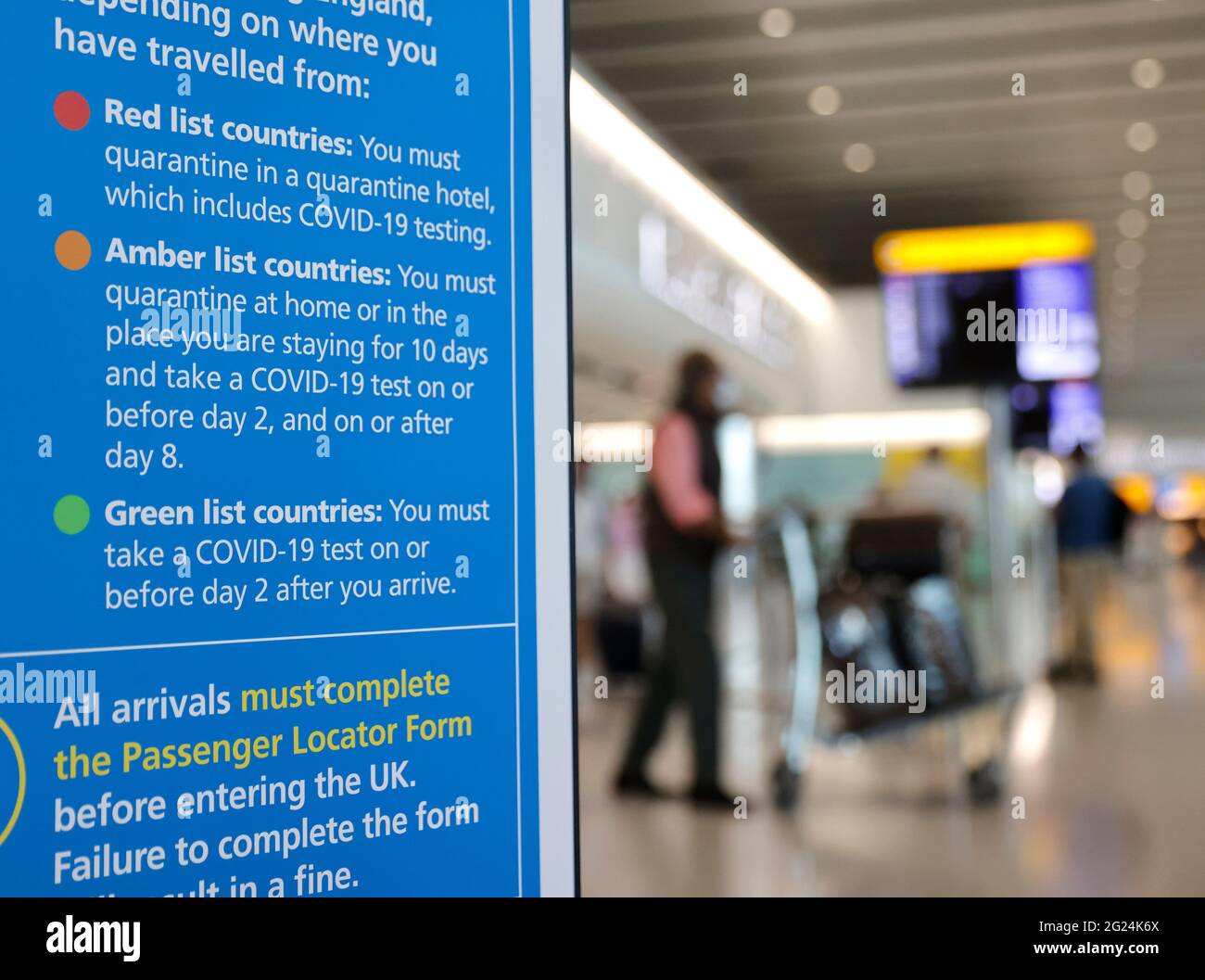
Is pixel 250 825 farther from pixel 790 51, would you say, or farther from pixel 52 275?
pixel 790 51

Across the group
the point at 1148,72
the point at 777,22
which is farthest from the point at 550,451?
the point at 1148,72

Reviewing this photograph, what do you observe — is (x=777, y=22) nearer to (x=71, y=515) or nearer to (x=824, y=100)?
(x=824, y=100)

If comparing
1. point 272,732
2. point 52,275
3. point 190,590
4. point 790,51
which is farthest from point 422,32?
point 790,51

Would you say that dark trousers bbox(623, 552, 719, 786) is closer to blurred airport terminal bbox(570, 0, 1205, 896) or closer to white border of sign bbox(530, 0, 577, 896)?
blurred airport terminal bbox(570, 0, 1205, 896)

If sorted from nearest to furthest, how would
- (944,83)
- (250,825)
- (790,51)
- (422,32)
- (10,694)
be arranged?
(10,694)
(250,825)
(422,32)
(790,51)
(944,83)

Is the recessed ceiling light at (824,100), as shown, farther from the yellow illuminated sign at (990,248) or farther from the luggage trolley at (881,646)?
the luggage trolley at (881,646)

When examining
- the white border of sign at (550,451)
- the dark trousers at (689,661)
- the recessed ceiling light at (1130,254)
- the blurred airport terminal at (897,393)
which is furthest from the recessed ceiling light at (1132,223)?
the white border of sign at (550,451)

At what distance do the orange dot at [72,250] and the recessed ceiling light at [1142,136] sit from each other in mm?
7259

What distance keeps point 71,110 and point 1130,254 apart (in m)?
10.9

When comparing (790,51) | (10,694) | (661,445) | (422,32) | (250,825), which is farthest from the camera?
(790,51)

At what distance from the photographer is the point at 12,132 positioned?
1031mm

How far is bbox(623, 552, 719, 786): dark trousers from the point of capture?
4.18m

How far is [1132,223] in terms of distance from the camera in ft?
31.2
